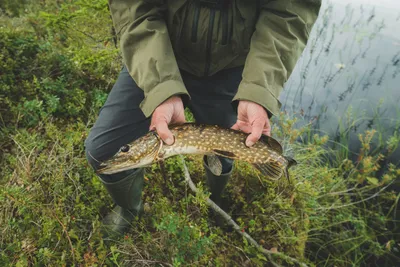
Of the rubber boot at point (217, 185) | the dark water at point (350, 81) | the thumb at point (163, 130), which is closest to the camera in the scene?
the thumb at point (163, 130)

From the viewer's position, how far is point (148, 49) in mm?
1594

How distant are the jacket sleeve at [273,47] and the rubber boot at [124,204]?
95 centimetres

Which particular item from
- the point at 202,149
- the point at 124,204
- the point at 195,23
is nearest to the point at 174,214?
the point at 124,204

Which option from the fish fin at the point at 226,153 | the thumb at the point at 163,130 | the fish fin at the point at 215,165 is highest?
the thumb at the point at 163,130

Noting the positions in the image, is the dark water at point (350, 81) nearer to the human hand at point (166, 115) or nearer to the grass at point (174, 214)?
the grass at point (174, 214)

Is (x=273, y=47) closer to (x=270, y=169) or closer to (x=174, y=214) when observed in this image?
(x=270, y=169)

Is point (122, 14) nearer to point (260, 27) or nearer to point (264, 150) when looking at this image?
point (260, 27)

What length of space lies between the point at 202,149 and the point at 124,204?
2.56ft

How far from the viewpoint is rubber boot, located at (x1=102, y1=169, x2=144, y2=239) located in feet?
6.42

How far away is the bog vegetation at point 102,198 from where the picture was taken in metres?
1.91

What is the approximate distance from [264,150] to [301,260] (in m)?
1.48

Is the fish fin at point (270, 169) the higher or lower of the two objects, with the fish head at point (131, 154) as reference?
lower

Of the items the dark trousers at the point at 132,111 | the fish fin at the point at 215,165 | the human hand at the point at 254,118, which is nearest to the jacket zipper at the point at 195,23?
the dark trousers at the point at 132,111

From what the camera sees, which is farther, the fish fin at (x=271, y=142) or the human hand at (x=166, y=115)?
the fish fin at (x=271, y=142)
